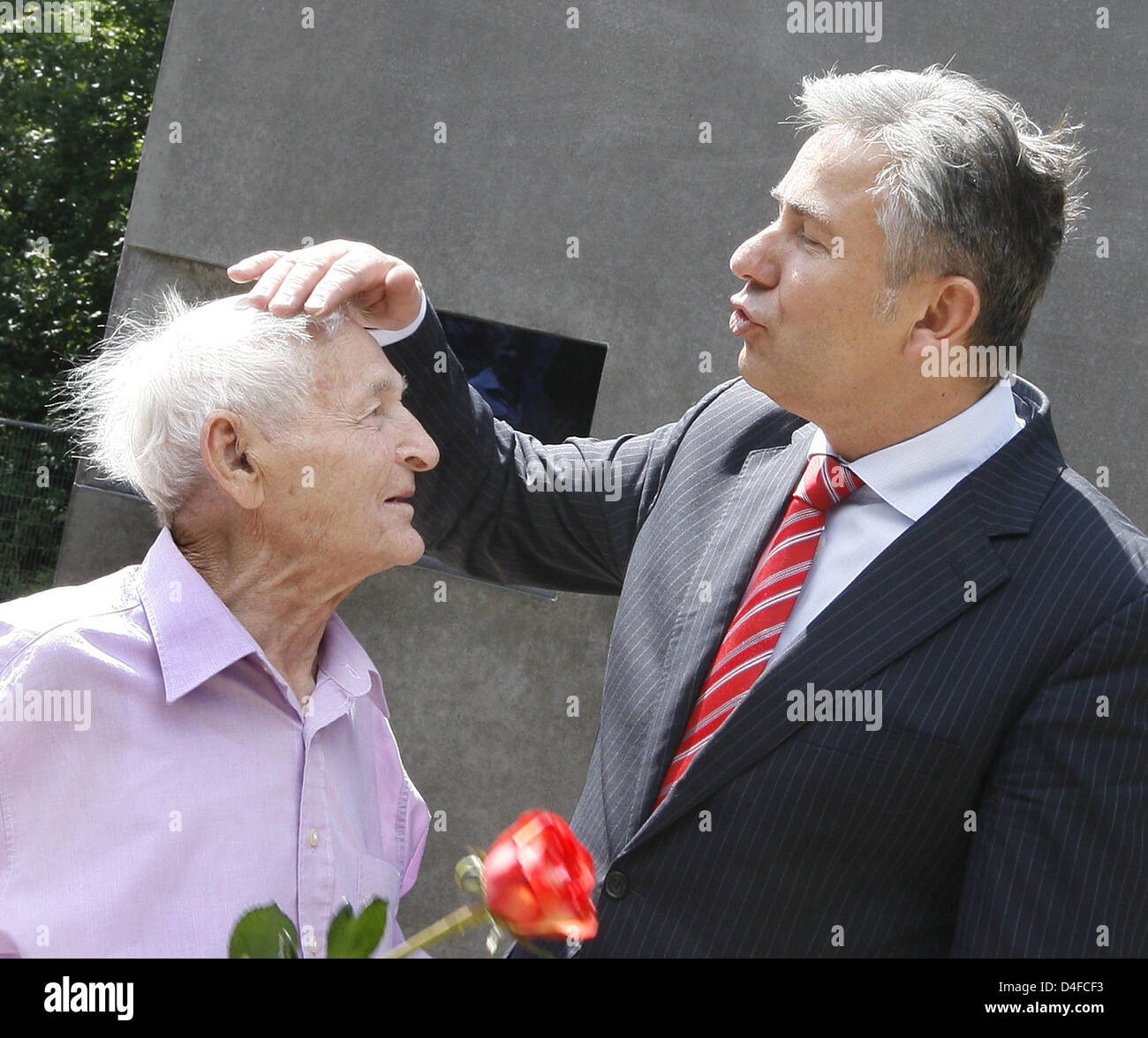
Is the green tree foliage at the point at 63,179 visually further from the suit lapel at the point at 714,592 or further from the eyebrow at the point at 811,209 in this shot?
the eyebrow at the point at 811,209

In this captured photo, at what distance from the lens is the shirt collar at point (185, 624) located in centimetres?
165

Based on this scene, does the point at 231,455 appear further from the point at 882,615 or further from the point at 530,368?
the point at 530,368

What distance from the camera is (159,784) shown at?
1591 millimetres

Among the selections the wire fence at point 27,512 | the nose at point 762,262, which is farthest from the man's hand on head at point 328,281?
the wire fence at point 27,512

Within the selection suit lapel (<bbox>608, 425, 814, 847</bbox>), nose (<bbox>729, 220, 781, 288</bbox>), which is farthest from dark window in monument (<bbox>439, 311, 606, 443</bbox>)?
nose (<bbox>729, 220, 781, 288</bbox>)

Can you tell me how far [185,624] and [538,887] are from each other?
2.76 ft

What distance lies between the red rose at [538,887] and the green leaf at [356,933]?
0.09 m

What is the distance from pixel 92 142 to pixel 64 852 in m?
9.54

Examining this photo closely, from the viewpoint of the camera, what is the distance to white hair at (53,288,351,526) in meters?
1.82

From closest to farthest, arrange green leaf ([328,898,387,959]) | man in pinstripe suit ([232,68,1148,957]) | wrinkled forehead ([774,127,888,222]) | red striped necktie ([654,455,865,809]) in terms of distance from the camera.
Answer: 1. green leaf ([328,898,387,959])
2. man in pinstripe suit ([232,68,1148,957])
3. red striped necktie ([654,455,865,809])
4. wrinkled forehead ([774,127,888,222])

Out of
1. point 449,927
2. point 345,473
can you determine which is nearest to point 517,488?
point 345,473

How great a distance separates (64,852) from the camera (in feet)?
4.99

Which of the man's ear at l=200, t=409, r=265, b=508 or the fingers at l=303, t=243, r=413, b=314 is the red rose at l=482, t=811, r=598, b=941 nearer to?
the man's ear at l=200, t=409, r=265, b=508
